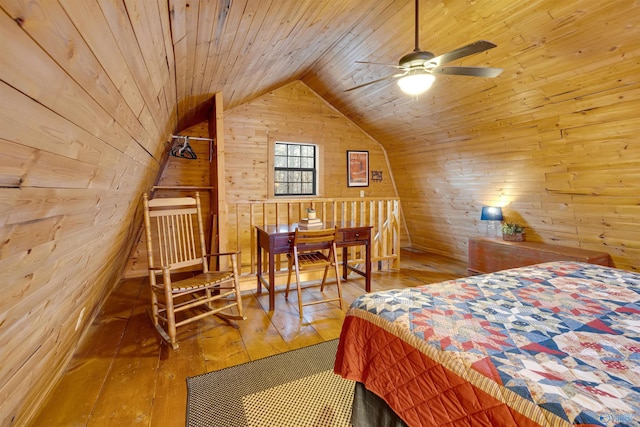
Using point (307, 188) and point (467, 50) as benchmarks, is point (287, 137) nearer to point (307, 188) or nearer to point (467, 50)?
point (307, 188)

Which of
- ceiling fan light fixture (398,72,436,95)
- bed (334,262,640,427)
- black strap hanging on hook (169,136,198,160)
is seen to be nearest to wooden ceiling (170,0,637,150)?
black strap hanging on hook (169,136,198,160)

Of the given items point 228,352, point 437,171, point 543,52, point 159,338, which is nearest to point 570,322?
point 228,352

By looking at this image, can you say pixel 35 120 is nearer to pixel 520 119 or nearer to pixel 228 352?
pixel 228 352

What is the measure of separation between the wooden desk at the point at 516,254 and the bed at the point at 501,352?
1736 millimetres

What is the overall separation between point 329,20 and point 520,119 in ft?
7.49

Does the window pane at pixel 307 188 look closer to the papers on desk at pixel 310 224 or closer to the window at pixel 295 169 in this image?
the window at pixel 295 169

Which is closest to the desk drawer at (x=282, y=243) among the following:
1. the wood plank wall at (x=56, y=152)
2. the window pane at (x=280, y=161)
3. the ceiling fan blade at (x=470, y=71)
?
the wood plank wall at (x=56, y=152)

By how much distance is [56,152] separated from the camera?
33.1 inches

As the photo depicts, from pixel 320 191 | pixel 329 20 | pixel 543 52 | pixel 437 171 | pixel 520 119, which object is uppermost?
pixel 329 20

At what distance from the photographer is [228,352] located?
86.0 inches

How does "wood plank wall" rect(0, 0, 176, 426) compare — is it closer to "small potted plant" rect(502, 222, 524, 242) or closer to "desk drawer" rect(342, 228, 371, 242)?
"desk drawer" rect(342, 228, 371, 242)

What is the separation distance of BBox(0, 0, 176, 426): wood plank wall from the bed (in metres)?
1.24

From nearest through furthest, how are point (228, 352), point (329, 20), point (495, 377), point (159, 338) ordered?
point (495, 377)
point (228, 352)
point (159, 338)
point (329, 20)

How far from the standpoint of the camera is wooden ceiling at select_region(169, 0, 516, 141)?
76.1 inches
